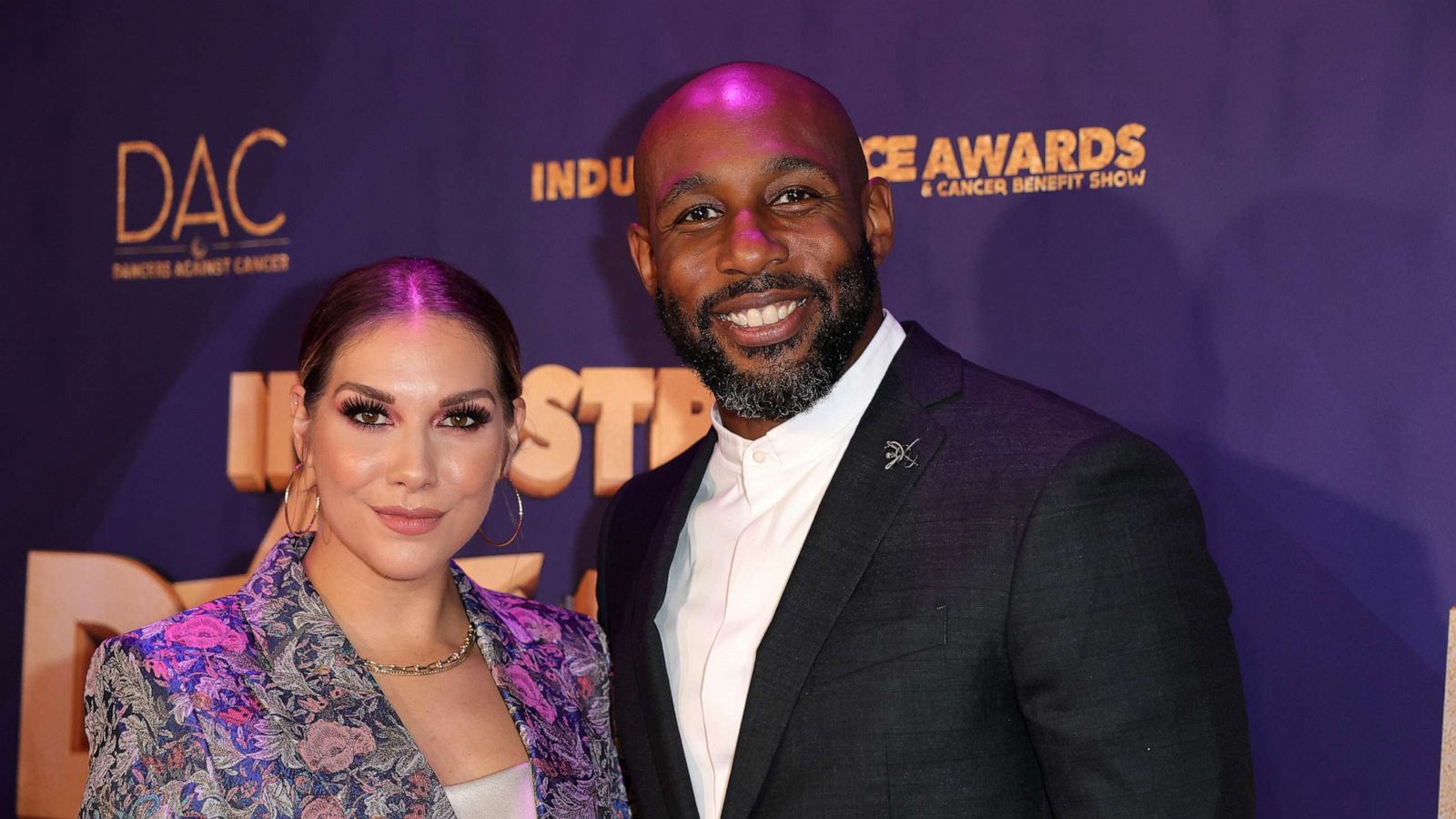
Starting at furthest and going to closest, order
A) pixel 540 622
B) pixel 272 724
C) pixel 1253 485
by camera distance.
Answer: pixel 1253 485
pixel 540 622
pixel 272 724

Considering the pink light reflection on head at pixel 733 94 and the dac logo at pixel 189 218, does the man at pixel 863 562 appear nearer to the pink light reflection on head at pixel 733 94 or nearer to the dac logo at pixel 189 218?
the pink light reflection on head at pixel 733 94

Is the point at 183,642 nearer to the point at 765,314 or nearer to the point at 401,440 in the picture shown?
the point at 401,440

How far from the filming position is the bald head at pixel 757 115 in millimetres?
2377

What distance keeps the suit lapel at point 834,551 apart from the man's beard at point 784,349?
110 mm

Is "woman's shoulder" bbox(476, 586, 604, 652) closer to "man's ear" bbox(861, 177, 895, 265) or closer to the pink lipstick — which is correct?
the pink lipstick

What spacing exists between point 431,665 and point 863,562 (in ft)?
2.48

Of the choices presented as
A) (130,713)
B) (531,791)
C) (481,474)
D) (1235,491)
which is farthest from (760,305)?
(1235,491)

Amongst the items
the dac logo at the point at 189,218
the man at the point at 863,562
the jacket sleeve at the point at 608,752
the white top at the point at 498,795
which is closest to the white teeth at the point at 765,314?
the man at the point at 863,562

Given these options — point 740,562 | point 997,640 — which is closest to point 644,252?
point 740,562


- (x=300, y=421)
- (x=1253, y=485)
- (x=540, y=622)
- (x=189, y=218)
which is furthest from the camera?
(x=189, y=218)

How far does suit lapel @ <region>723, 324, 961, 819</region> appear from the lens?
2.12 meters

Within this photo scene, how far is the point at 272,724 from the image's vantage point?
6.47 feet

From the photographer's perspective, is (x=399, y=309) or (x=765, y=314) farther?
(x=765, y=314)

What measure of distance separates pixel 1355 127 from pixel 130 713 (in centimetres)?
266
